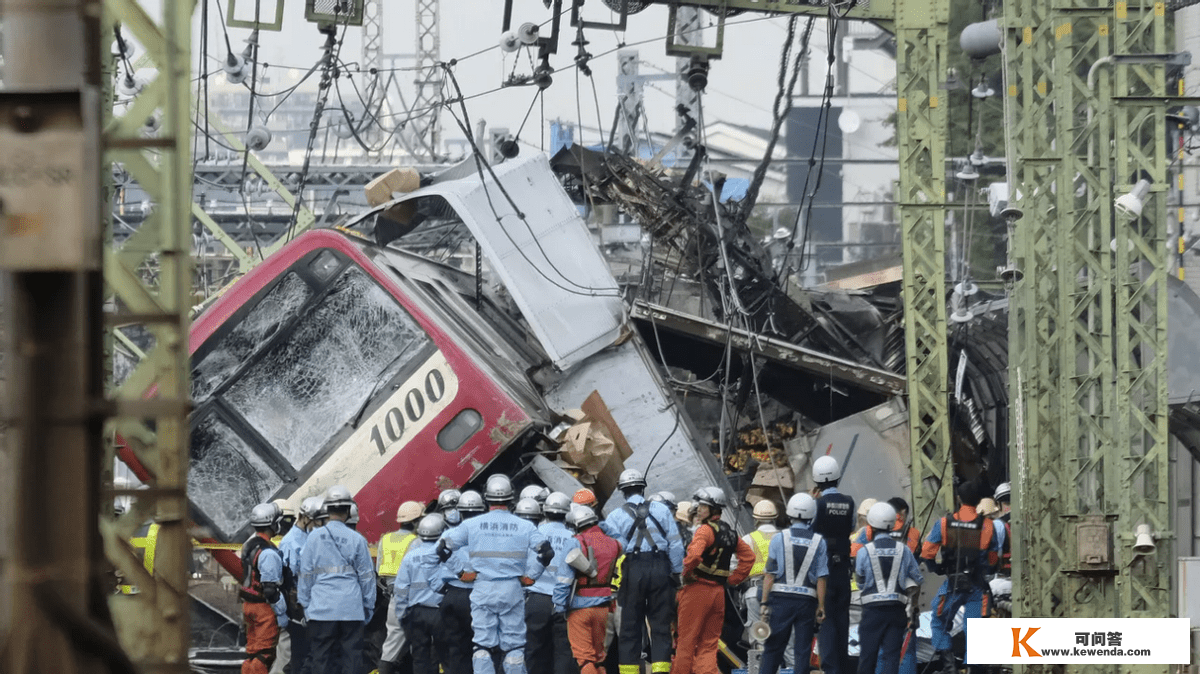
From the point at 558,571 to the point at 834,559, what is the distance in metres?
2.13

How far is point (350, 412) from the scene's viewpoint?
1422 centimetres

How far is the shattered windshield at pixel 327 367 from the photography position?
14.2 m

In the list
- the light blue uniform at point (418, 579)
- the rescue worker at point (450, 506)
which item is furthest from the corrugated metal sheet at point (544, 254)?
the light blue uniform at point (418, 579)

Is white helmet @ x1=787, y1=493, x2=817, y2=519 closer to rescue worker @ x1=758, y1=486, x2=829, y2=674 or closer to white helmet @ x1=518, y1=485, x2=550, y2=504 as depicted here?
rescue worker @ x1=758, y1=486, x2=829, y2=674

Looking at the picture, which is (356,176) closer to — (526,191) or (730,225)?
(730,225)

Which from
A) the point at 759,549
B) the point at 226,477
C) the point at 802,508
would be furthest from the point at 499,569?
the point at 226,477

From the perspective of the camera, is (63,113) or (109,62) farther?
(109,62)

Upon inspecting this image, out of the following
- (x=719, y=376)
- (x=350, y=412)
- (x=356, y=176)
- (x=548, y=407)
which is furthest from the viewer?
(x=356, y=176)

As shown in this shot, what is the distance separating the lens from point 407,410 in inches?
557

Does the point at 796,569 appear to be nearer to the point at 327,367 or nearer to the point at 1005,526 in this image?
the point at 1005,526

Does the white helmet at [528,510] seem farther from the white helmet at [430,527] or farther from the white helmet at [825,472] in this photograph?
the white helmet at [825,472]

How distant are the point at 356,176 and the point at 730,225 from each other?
47.7ft

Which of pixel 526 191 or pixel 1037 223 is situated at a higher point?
pixel 526 191

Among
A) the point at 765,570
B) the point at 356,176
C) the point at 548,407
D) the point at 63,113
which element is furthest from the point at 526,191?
the point at 356,176
